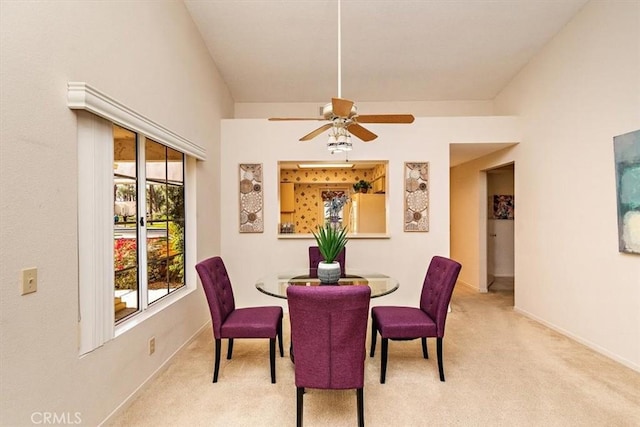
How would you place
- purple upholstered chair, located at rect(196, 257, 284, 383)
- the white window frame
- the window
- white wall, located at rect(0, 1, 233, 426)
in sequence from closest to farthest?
white wall, located at rect(0, 1, 233, 426)
the white window frame
the window
purple upholstered chair, located at rect(196, 257, 284, 383)

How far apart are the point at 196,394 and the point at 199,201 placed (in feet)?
6.55

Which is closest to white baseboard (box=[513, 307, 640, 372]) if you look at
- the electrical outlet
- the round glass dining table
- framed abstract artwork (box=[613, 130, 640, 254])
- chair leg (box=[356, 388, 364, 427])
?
framed abstract artwork (box=[613, 130, 640, 254])

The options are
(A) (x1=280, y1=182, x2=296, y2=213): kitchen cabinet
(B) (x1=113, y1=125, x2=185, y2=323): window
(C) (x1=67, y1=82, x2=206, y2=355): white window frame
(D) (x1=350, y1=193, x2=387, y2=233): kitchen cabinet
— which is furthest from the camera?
(A) (x1=280, y1=182, x2=296, y2=213): kitchen cabinet

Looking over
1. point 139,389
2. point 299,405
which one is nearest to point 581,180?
point 299,405

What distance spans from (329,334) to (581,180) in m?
3.24

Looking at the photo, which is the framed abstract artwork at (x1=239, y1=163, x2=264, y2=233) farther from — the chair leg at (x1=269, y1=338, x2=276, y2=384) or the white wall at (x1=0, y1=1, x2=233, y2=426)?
the chair leg at (x1=269, y1=338, x2=276, y2=384)

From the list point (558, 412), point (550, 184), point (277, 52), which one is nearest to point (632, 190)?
point (550, 184)

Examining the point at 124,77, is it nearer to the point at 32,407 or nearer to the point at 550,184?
the point at 32,407

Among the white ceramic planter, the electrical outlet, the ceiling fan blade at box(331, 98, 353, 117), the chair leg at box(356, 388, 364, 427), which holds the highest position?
the ceiling fan blade at box(331, 98, 353, 117)

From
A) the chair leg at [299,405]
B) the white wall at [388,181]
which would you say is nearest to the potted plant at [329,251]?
the chair leg at [299,405]

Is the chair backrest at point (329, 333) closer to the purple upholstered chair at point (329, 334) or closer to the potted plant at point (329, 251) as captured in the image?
the purple upholstered chair at point (329, 334)

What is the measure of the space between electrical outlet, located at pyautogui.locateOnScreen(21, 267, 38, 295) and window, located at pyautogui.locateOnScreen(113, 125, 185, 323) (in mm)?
641

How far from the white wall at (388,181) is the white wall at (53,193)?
188 cm

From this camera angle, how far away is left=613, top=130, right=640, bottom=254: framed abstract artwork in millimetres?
2604
